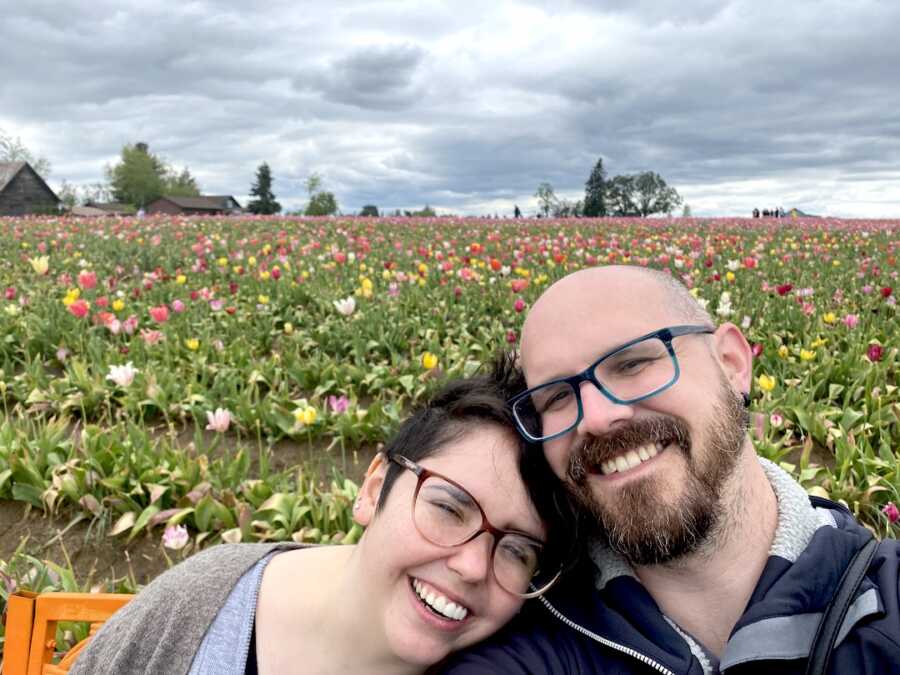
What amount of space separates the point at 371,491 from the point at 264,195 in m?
85.4

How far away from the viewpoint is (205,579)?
1897mm

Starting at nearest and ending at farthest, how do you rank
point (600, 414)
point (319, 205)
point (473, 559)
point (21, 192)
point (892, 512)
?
point (473, 559) < point (600, 414) < point (892, 512) < point (21, 192) < point (319, 205)

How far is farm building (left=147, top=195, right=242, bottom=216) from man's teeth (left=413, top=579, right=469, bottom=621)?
84690mm

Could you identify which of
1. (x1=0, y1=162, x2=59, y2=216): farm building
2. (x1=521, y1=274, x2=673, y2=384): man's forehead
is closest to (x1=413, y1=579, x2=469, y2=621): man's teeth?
(x1=521, y1=274, x2=673, y2=384): man's forehead

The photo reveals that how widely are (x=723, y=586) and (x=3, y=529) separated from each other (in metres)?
3.24

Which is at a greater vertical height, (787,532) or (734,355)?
(734,355)

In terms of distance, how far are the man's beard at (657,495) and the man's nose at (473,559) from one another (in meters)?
0.26

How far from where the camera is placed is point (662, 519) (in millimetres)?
1665

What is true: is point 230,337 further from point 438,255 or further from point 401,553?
point 401,553

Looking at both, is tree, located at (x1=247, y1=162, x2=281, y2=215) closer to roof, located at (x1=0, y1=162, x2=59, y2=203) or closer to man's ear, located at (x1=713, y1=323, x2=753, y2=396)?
roof, located at (x1=0, y1=162, x2=59, y2=203)

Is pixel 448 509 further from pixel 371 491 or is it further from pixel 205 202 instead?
pixel 205 202

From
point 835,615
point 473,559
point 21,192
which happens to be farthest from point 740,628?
point 21,192

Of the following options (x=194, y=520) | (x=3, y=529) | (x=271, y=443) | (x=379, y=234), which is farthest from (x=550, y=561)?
(x=379, y=234)

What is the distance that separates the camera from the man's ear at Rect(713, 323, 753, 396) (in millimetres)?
1984
